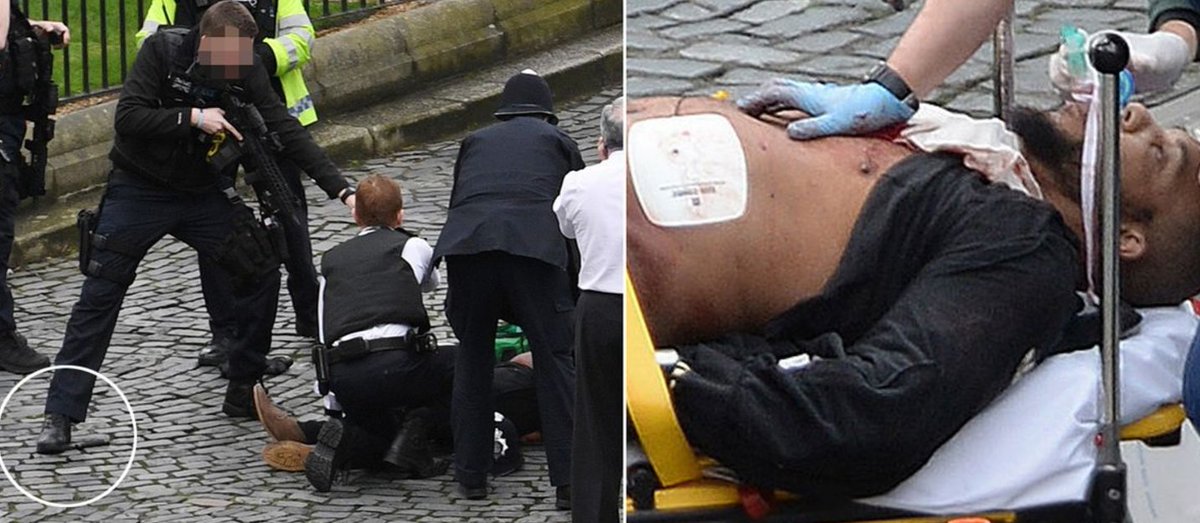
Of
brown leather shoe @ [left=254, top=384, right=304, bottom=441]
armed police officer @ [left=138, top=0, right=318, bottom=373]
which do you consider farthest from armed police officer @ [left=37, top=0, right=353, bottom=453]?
brown leather shoe @ [left=254, top=384, right=304, bottom=441]

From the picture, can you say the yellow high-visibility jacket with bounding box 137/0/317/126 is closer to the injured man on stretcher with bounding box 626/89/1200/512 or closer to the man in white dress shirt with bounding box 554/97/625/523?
the man in white dress shirt with bounding box 554/97/625/523

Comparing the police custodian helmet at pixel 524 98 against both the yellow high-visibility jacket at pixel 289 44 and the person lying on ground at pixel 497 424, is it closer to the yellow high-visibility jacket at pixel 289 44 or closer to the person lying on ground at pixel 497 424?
the person lying on ground at pixel 497 424

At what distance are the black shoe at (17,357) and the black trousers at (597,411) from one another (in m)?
2.68

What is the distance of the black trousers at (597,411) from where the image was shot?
15.4 ft

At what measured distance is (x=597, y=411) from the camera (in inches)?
194

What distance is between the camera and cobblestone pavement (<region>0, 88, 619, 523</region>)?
20.5 ft

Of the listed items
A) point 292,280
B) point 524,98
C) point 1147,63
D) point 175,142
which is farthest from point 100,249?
point 1147,63

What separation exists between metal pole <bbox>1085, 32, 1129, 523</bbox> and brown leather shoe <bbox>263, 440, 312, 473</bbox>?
4446 millimetres

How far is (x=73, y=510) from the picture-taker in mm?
6270

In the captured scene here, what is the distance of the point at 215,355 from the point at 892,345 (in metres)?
5.47

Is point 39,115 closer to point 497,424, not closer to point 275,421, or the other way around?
point 275,421

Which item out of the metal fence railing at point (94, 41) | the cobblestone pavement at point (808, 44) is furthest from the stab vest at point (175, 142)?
the cobblestone pavement at point (808, 44)

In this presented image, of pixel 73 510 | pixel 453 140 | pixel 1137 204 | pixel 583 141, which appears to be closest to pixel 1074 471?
pixel 1137 204

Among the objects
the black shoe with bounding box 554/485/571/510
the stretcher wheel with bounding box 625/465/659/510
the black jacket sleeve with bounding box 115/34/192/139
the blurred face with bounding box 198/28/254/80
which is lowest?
the black shoe with bounding box 554/485/571/510
